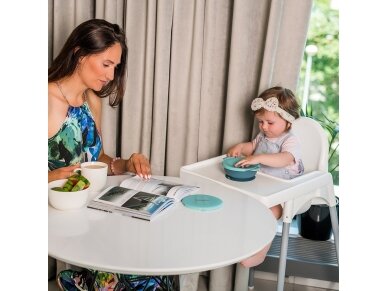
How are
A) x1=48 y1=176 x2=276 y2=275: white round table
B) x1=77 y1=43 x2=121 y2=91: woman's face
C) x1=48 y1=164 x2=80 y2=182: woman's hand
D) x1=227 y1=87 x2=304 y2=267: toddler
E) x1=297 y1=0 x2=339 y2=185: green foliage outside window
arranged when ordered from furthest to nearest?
x1=297 y1=0 x2=339 y2=185: green foliage outside window < x1=227 y1=87 x2=304 y2=267: toddler < x1=77 y1=43 x2=121 y2=91: woman's face < x1=48 y1=164 x2=80 y2=182: woman's hand < x1=48 y1=176 x2=276 y2=275: white round table

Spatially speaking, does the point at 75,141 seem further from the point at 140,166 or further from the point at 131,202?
the point at 131,202

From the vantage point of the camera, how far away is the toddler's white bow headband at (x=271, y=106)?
70.9 inches

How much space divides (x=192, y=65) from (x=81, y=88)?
1.69 feet

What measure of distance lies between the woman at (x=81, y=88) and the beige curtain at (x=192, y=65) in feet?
1.00

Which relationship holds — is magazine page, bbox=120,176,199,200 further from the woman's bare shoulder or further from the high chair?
the woman's bare shoulder

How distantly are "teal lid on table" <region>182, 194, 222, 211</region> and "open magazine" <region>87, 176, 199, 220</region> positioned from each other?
0.03 metres

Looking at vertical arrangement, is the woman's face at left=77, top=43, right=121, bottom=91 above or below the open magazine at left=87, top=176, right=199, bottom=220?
above

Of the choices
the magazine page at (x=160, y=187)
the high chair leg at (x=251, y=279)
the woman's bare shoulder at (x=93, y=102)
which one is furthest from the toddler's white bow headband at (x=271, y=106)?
the high chair leg at (x=251, y=279)

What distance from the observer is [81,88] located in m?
1.75

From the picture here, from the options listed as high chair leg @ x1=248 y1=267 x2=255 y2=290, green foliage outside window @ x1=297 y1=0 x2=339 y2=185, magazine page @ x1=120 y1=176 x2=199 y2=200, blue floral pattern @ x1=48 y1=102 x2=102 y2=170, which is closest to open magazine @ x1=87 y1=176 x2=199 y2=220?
magazine page @ x1=120 y1=176 x2=199 y2=200

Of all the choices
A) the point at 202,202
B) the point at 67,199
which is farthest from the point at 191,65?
the point at 67,199

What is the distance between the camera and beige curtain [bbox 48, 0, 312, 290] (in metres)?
1.90

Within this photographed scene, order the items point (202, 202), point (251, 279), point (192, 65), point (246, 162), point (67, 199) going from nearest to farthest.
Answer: point (67, 199), point (202, 202), point (246, 162), point (192, 65), point (251, 279)
